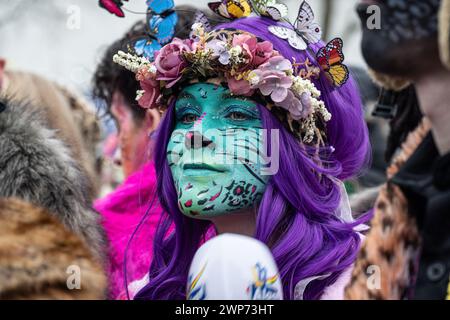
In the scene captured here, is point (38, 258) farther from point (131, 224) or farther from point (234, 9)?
point (131, 224)

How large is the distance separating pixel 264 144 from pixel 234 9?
0.58 metres

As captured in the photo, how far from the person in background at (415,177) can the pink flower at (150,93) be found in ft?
4.18

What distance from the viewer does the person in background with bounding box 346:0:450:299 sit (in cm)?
159

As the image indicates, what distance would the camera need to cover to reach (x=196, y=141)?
8.54 feet

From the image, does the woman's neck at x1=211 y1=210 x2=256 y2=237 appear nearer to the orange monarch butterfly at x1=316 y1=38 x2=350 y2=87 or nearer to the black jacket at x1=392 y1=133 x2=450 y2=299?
the orange monarch butterfly at x1=316 y1=38 x2=350 y2=87

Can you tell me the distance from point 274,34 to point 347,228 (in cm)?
73

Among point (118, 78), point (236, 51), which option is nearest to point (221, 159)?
point (236, 51)

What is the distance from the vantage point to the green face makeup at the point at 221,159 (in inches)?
101

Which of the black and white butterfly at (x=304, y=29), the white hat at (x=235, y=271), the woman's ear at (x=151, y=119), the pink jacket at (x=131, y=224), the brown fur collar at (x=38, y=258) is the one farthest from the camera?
the woman's ear at (x=151, y=119)

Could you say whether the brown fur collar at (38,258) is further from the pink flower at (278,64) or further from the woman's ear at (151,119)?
the woman's ear at (151,119)

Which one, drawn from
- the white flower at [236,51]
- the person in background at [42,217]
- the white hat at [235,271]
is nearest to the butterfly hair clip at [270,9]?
the white flower at [236,51]
